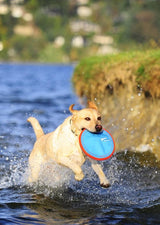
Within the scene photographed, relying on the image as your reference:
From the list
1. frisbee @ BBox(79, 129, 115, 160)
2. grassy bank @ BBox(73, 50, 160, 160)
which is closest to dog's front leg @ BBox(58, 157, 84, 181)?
frisbee @ BBox(79, 129, 115, 160)

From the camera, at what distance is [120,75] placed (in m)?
9.95

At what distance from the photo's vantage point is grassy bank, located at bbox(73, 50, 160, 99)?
8.84 metres

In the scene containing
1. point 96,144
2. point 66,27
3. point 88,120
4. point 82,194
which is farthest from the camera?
point 66,27

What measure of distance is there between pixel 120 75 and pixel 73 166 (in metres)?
4.06

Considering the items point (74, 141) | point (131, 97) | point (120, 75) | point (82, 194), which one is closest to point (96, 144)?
point (74, 141)

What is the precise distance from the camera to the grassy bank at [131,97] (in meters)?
8.81

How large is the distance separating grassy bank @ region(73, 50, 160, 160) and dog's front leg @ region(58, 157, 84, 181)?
252 cm

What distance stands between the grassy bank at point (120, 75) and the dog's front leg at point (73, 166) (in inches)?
114

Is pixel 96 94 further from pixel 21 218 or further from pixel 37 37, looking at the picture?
pixel 37 37

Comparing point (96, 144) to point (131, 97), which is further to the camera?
point (131, 97)

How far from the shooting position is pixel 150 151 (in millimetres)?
8789

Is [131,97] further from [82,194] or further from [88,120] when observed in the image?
[88,120]

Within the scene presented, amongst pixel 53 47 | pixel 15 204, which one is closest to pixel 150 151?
pixel 15 204

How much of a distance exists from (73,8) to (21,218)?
16731cm
